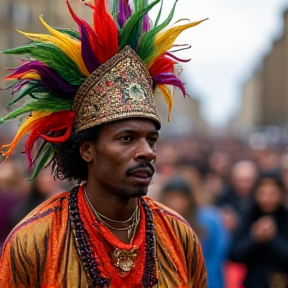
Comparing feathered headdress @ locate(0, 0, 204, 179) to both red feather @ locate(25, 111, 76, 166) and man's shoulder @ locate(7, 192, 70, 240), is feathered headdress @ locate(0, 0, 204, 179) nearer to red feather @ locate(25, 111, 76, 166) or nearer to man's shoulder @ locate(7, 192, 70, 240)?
red feather @ locate(25, 111, 76, 166)

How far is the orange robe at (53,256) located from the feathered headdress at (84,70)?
0.39 metres

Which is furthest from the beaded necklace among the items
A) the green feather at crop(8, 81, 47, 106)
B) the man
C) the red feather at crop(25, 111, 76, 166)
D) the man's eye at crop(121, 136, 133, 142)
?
the green feather at crop(8, 81, 47, 106)

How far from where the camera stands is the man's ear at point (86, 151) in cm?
438

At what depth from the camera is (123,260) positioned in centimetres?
429

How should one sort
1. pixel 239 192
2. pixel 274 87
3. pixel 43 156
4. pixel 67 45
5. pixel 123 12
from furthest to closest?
pixel 274 87
pixel 239 192
pixel 43 156
pixel 123 12
pixel 67 45

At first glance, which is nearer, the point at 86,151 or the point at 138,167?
the point at 138,167

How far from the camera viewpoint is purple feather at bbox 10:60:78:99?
4.35 metres

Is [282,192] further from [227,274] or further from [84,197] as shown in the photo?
[84,197]

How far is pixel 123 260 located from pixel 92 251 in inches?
6.4

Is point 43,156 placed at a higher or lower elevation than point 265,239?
higher

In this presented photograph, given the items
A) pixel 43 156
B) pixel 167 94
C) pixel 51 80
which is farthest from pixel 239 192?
pixel 51 80

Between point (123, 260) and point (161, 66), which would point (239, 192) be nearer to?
point (161, 66)

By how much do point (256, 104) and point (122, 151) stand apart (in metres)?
123

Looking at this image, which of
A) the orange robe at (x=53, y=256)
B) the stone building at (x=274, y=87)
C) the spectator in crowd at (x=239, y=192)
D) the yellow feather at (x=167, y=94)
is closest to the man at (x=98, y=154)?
the orange robe at (x=53, y=256)
